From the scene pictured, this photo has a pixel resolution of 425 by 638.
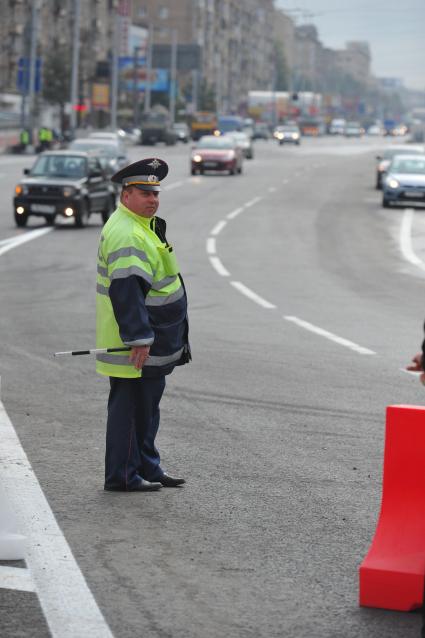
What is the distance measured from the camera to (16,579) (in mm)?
5469

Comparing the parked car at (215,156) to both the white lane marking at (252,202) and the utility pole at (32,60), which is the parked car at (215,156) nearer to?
the white lane marking at (252,202)

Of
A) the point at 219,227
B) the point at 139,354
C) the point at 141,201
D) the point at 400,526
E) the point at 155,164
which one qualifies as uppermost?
the point at 155,164

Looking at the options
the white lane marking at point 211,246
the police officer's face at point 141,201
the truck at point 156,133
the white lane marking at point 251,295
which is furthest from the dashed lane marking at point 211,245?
the truck at point 156,133

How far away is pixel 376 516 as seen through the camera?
21.8ft

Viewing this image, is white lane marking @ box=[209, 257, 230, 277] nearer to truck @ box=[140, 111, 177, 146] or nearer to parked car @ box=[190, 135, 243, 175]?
parked car @ box=[190, 135, 243, 175]

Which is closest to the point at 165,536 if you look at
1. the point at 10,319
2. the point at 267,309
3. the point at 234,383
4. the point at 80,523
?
the point at 80,523

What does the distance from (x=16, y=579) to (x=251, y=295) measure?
14.1m

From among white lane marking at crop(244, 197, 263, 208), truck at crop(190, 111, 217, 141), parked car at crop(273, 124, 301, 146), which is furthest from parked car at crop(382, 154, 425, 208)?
truck at crop(190, 111, 217, 141)

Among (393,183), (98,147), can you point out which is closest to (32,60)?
(98,147)

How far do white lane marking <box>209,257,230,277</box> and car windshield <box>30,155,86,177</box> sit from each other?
23.6 ft

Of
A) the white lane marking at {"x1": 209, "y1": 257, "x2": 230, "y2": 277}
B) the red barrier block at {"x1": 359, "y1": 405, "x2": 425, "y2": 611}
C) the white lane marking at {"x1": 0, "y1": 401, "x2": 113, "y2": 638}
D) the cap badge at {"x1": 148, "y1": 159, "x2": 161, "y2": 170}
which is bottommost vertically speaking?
the white lane marking at {"x1": 209, "y1": 257, "x2": 230, "y2": 277}

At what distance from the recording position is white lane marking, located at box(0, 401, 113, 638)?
4.93m

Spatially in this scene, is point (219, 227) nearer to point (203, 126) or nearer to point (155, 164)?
point (155, 164)

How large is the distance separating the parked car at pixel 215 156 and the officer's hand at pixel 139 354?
174 ft
